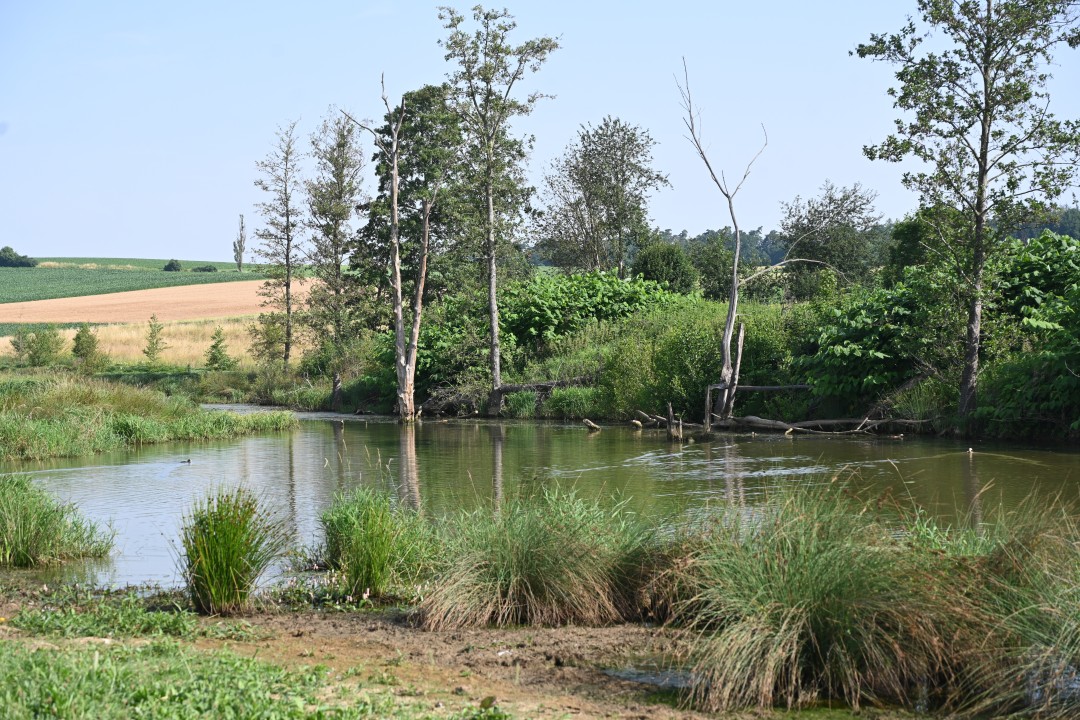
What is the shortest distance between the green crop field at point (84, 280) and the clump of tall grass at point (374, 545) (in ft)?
288

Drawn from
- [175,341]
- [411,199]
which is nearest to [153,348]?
[175,341]

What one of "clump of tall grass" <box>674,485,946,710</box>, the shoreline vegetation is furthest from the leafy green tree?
"clump of tall grass" <box>674,485,946,710</box>

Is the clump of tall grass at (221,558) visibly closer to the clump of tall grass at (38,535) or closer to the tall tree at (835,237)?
the clump of tall grass at (38,535)

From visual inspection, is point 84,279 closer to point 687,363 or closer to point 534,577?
point 687,363

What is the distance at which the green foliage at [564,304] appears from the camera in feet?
131

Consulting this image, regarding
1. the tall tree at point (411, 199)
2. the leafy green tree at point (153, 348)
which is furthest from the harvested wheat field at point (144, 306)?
the tall tree at point (411, 199)

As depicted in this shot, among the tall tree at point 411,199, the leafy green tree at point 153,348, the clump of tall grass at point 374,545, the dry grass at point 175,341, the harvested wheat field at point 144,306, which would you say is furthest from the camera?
the harvested wheat field at point 144,306

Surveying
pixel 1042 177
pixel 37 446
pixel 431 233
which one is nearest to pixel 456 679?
pixel 37 446

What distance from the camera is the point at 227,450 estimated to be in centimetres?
2491

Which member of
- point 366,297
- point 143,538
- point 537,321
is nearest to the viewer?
point 143,538

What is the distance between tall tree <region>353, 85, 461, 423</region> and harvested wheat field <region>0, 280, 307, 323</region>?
31115 mm

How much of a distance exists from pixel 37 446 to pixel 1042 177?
73.0 ft

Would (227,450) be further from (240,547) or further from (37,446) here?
(240,547)

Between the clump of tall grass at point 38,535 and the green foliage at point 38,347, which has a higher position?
the green foliage at point 38,347
